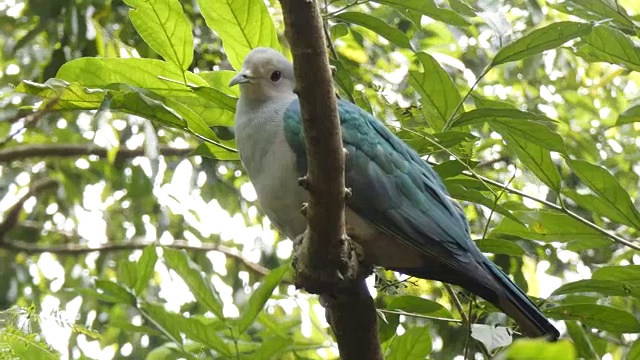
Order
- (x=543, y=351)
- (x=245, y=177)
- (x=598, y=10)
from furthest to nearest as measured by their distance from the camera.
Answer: (x=245, y=177) → (x=598, y=10) → (x=543, y=351)

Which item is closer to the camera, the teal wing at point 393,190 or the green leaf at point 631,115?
the teal wing at point 393,190

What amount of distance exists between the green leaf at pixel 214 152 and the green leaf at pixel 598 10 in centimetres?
113

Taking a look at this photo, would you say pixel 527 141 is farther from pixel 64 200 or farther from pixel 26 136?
pixel 26 136

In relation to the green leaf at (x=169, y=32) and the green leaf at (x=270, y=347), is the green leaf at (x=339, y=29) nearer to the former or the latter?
the green leaf at (x=169, y=32)

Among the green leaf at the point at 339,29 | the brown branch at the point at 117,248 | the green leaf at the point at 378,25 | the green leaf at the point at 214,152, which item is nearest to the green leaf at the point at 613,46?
the green leaf at the point at 378,25

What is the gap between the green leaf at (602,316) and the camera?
2.32 meters

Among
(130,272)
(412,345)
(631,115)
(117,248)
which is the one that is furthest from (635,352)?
(117,248)

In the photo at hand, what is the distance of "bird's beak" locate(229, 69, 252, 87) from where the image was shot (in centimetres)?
246

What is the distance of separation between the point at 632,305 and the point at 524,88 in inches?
66.6

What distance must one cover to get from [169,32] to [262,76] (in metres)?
0.31

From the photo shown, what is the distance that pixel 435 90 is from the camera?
8.47 ft

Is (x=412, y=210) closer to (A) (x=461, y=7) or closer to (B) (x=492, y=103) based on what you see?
(B) (x=492, y=103)

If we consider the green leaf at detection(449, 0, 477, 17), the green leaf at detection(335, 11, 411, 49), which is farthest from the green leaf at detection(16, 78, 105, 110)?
the green leaf at detection(449, 0, 477, 17)

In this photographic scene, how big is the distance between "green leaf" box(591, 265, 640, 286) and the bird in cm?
25
